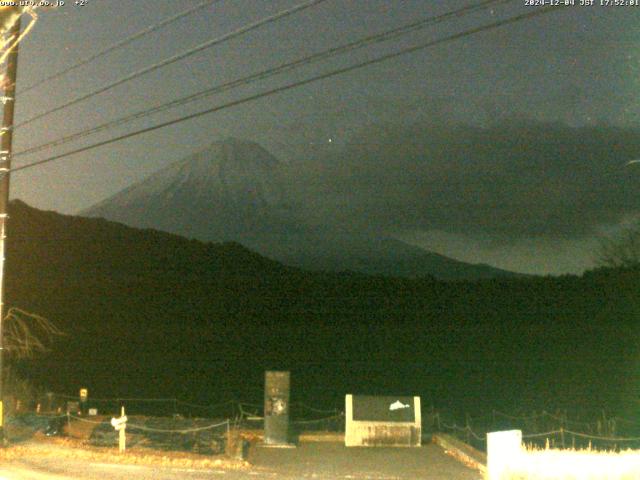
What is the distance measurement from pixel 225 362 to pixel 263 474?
55799 millimetres

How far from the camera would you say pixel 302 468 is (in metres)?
20.8

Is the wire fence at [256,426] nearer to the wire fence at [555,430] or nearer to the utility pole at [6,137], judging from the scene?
the wire fence at [555,430]

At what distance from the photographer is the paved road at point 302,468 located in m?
17.7

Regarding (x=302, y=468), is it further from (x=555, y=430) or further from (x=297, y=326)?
(x=297, y=326)

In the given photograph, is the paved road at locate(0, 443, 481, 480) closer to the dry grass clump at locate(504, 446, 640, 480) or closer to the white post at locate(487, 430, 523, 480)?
the dry grass clump at locate(504, 446, 640, 480)

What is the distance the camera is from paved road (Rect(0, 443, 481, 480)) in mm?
17656

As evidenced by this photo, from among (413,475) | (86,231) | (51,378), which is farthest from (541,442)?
(86,231)

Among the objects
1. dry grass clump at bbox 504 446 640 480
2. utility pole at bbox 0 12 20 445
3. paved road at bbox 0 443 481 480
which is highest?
utility pole at bbox 0 12 20 445

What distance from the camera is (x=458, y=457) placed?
933 inches

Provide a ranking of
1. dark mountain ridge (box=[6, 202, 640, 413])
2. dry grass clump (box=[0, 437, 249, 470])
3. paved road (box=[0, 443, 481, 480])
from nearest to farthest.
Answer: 1. paved road (box=[0, 443, 481, 480])
2. dry grass clump (box=[0, 437, 249, 470])
3. dark mountain ridge (box=[6, 202, 640, 413])

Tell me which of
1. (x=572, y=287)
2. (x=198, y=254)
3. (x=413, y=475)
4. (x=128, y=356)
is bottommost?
(x=413, y=475)

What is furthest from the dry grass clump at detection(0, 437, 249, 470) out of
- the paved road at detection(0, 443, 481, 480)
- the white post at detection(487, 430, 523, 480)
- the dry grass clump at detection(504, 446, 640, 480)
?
the dry grass clump at detection(504, 446, 640, 480)

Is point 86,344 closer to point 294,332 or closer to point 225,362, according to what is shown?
point 225,362

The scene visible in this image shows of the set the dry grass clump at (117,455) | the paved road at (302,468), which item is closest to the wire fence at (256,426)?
the dry grass clump at (117,455)
